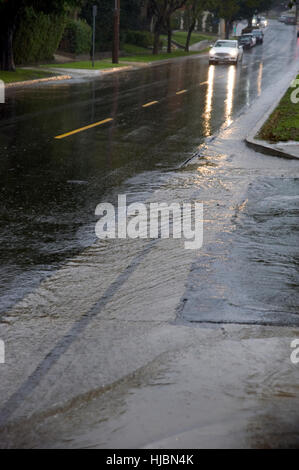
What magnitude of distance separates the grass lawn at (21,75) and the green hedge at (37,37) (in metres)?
4.60

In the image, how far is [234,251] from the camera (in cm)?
786

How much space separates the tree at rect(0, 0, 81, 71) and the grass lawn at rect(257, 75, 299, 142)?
13597 millimetres

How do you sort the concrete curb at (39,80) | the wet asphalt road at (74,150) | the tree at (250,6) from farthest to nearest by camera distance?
the tree at (250,6), the concrete curb at (39,80), the wet asphalt road at (74,150)

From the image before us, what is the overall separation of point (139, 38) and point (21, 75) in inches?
1404

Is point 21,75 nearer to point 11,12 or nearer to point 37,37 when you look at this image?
point 11,12

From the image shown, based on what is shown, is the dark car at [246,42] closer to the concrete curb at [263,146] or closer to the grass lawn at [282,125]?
the grass lawn at [282,125]

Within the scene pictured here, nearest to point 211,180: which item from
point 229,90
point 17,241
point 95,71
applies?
point 17,241

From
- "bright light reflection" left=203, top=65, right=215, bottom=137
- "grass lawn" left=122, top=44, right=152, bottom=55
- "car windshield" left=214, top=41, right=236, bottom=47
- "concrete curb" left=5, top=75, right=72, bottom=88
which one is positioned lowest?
"grass lawn" left=122, top=44, right=152, bottom=55

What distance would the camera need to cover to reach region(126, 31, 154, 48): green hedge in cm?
6506

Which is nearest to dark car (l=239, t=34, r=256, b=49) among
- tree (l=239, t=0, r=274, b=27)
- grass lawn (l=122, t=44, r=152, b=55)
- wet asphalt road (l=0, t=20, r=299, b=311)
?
grass lawn (l=122, t=44, r=152, b=55)

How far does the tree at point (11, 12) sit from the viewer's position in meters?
31.2

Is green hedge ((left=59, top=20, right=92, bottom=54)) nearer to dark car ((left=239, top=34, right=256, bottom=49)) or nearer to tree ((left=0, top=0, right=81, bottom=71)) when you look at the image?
tree ((left=0, top=0, right=81, bottom=71))

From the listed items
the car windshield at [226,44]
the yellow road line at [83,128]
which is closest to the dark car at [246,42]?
the car windshield at [226,44]

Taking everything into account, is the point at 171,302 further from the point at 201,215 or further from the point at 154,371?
the point at 201,215
